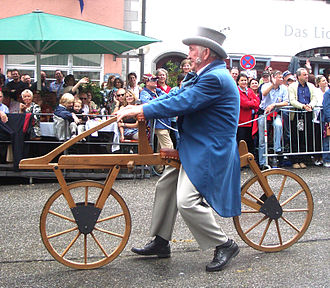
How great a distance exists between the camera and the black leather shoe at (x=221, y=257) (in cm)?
436

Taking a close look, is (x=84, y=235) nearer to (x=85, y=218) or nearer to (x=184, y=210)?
(x=85, y=218)

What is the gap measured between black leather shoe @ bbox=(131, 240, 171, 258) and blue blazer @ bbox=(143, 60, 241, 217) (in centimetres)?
73

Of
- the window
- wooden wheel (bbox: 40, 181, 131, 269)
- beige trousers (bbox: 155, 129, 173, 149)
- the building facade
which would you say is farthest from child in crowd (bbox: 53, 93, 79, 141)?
the window

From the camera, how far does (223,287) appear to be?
4.02 metres

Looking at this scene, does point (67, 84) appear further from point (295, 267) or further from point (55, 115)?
point (295, 267)

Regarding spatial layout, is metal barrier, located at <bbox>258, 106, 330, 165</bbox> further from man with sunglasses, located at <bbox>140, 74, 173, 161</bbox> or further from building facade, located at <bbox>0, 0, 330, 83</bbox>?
building facade, located at <bbox>0, 0, 330, 83</bbox>

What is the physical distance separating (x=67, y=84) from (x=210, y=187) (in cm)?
756

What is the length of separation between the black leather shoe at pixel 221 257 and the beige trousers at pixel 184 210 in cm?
8

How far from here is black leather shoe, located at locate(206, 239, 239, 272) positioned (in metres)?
→ 4.36

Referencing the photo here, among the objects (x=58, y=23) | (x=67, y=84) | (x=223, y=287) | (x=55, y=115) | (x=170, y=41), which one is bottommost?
(x=223, y=287)

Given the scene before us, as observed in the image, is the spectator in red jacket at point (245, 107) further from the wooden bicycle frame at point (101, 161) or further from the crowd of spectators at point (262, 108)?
the wooden bicycle frame at point (101, 161)

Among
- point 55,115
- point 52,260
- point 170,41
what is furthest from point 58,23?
point 170,41

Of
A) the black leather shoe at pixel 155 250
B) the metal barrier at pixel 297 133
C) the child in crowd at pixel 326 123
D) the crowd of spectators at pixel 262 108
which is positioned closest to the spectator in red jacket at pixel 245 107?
the crowd of spectators at pixel 262 108

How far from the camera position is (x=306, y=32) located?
68.5ft
